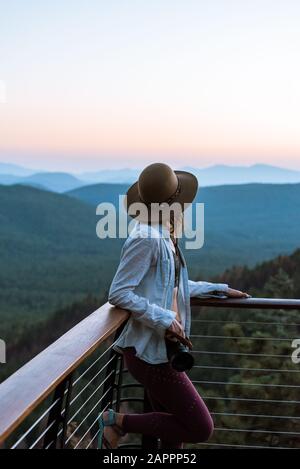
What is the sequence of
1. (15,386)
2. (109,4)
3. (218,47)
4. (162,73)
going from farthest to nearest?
1. (162,73)
2. (218,47)
3. (109,4)
4. (15,386)

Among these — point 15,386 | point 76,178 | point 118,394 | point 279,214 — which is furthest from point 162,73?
point 76,178

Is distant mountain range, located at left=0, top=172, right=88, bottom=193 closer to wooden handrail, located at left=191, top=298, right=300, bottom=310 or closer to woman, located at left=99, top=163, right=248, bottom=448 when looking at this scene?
wooden handrail, located at left=191, top=298, right=300, bottom=310

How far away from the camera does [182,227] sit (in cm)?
223

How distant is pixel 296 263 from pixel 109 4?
26.3 feet

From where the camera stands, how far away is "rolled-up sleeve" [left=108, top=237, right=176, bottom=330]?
1.99 meters

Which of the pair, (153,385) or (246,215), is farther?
(246,215)

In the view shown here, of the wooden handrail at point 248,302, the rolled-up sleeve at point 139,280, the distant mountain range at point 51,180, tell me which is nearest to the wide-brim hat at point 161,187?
the rolled-up sleeve at point 139,280

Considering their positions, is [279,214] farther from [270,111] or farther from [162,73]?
[162,73]

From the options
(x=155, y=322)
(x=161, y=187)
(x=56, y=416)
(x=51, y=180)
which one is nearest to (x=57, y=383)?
(x=56, y=416)

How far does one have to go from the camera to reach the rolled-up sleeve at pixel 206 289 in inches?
97.6

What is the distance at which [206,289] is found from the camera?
2.49 meters

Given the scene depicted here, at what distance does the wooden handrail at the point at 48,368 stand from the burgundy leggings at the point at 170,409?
0.16 m

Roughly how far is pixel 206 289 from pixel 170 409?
575 mm

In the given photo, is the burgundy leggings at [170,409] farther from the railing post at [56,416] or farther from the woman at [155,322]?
the railing post at [56,416]
